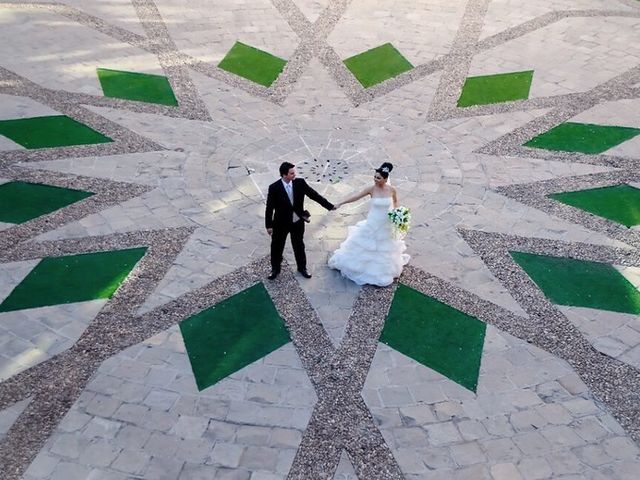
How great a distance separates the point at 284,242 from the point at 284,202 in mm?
694

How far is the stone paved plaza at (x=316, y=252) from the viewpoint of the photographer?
919 centimetres

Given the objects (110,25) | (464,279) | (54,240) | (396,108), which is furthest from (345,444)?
(110,25)

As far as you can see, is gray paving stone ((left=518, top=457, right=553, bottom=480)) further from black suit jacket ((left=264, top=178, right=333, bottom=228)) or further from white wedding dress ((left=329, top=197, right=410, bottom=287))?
black suit jacket ((left=264, top=178, right=333, bottom=228))

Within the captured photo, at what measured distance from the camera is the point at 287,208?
36.3ft

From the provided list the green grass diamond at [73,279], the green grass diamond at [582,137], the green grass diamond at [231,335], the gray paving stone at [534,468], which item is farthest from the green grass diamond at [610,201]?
the green grass diamond at [73,279]

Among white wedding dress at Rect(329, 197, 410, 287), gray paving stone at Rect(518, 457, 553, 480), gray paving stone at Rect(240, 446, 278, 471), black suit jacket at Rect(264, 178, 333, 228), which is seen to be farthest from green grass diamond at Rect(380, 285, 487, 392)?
gray paving stone at Rect(240, 446, 278, 471)

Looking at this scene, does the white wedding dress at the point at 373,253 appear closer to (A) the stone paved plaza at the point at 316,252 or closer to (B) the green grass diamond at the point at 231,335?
(A) the stone paved plaza at the point at 316,252

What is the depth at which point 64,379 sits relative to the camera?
32.4 ft

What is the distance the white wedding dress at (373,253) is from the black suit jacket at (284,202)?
72cm

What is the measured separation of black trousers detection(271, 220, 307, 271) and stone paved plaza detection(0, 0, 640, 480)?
1.28ft

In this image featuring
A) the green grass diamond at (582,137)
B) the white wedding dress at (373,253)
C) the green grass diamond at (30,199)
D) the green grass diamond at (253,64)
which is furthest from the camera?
the green grass diamond at (253,64)

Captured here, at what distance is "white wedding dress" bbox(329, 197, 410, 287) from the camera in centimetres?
1124

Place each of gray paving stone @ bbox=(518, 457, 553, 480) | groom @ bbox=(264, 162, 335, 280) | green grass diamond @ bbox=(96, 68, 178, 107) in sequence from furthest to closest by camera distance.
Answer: green grass diamond @ bbox=(96, 68, 178, 107) < groom @ bbox=(264, 162, 335, 280) < gray paving stone @ bbox=(518, 457, 553, 480)

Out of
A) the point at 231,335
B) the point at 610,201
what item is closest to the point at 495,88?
the point at 610,201
